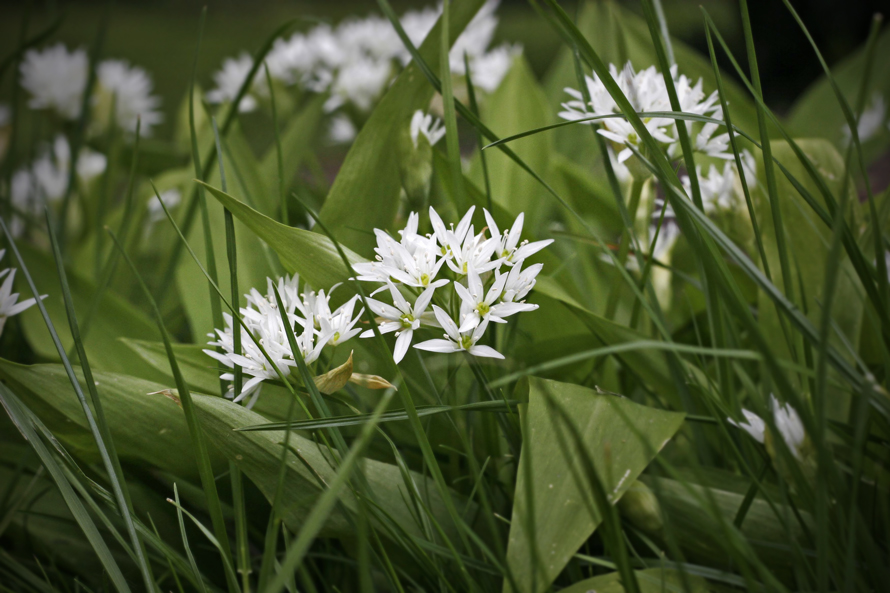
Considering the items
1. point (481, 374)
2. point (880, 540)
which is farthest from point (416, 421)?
point (880, 540)

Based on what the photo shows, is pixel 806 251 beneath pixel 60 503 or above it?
above

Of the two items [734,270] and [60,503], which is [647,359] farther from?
[60,503]

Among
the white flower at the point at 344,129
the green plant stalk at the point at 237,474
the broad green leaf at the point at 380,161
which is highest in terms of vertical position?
the white flower at the point at 344,129

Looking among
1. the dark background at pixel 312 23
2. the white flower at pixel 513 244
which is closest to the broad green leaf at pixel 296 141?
the dark background at pixel 312 23

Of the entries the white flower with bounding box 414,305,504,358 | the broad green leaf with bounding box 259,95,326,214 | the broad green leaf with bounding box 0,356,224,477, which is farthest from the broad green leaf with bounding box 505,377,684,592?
the broad green leaf with bounding box 259,95,326,214

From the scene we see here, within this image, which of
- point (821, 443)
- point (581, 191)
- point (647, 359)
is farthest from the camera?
point (581, 191)

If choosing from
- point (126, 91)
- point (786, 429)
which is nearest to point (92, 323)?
point (786, 429)

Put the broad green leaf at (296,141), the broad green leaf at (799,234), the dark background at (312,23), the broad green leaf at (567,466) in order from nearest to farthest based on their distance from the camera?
the broad green leaf at (567,466)
the broad green leaf at (799,234)
the broad green leaf at (296,141)
the dark background at (312,23)

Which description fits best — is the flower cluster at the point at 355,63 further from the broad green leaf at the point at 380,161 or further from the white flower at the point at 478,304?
the white flower at the point at 478,304
